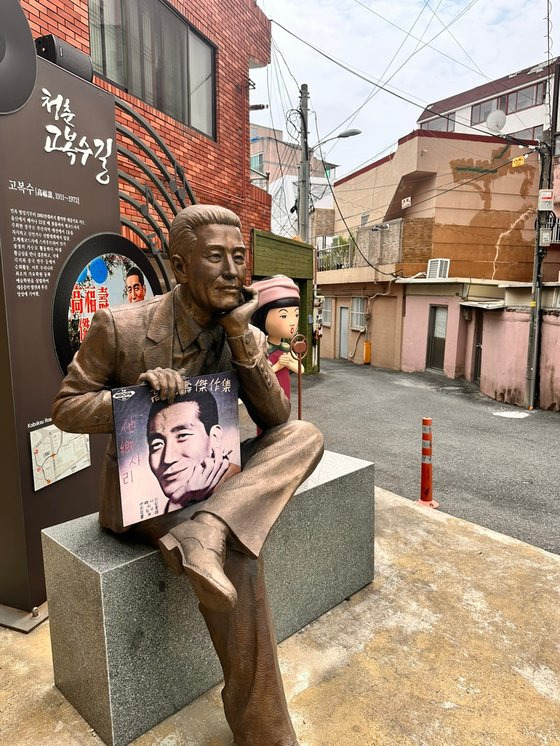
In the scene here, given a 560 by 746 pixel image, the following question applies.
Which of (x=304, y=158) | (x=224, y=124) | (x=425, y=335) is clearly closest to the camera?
(x=224, y=124)

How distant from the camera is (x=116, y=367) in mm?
2055

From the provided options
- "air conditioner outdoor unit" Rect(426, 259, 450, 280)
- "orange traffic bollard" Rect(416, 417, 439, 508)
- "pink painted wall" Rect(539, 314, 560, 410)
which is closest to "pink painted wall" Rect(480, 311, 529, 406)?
"pink painted wall" Rect(539, 314, 560, 410)

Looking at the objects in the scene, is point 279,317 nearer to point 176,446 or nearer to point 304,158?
point 176,446

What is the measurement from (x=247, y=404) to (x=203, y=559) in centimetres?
80

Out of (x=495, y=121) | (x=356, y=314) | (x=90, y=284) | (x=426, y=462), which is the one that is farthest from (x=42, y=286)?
(x=356, y=314)

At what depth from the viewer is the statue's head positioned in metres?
1.91

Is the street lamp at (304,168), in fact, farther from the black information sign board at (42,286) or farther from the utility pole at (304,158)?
the black information sign board at (42,286)

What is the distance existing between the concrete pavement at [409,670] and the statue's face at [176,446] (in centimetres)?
108

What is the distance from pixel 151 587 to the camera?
209 centimetres

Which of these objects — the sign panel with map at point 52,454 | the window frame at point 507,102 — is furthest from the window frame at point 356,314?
the sign panel with map at point 52,454

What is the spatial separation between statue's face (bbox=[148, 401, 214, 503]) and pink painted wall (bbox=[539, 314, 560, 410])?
1010 cm

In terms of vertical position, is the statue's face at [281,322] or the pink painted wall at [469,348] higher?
the statue's face at [281,322]

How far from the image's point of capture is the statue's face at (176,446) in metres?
1.91

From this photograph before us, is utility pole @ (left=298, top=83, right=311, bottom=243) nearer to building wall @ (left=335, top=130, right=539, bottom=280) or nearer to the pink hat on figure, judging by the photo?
building wall @ (left=335, top=130, right=539, bottom=280)
